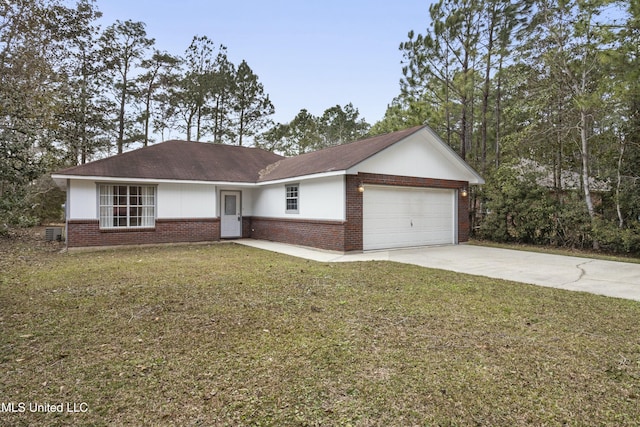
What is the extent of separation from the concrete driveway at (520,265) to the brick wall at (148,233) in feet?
8.89

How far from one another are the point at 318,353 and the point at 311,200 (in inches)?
356

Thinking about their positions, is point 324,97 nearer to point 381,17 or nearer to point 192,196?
point 381,17

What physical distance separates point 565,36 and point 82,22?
73.8ft

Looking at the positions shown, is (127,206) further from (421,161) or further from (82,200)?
(421,161)

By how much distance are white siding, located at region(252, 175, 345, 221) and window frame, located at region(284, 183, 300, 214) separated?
0.12 meters

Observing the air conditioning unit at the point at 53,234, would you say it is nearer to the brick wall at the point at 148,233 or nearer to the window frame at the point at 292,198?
the brick wall at the point at 148,233

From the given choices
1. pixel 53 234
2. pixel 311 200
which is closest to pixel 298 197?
pixel 311 200

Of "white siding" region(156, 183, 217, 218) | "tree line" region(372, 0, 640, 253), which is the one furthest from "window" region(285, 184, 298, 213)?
"tree line" region(372, 0, 640, 253)

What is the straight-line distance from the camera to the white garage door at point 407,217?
39.0 feet

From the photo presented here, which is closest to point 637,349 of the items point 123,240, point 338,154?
point 338,154

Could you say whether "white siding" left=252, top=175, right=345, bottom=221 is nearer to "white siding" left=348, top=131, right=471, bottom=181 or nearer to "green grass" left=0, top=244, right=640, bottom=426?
"white siding" left=348, top=131, right=471, bottom=181

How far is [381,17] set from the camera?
663 inches

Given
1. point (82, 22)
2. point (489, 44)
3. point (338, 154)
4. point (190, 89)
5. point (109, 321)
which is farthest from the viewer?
point (190, 89)

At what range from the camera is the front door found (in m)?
15.6
